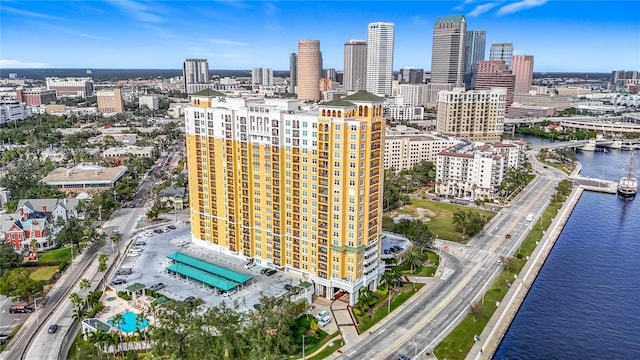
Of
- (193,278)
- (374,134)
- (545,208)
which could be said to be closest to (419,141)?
(545,208)

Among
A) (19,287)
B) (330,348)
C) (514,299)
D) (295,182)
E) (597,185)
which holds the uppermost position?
(295,182)

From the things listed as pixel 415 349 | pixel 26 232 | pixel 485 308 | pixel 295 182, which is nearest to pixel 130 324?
pixel 295 182

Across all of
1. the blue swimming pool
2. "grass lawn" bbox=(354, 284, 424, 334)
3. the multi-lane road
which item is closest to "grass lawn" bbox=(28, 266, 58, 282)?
the blue swimming pool

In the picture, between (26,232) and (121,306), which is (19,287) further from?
(26,232)

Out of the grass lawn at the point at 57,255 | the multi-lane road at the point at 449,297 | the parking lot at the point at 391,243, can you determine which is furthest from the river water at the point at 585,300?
the grass lawn at the point at 57,255

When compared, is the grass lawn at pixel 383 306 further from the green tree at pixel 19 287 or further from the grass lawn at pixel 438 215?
the green tree at pixel 19 287
